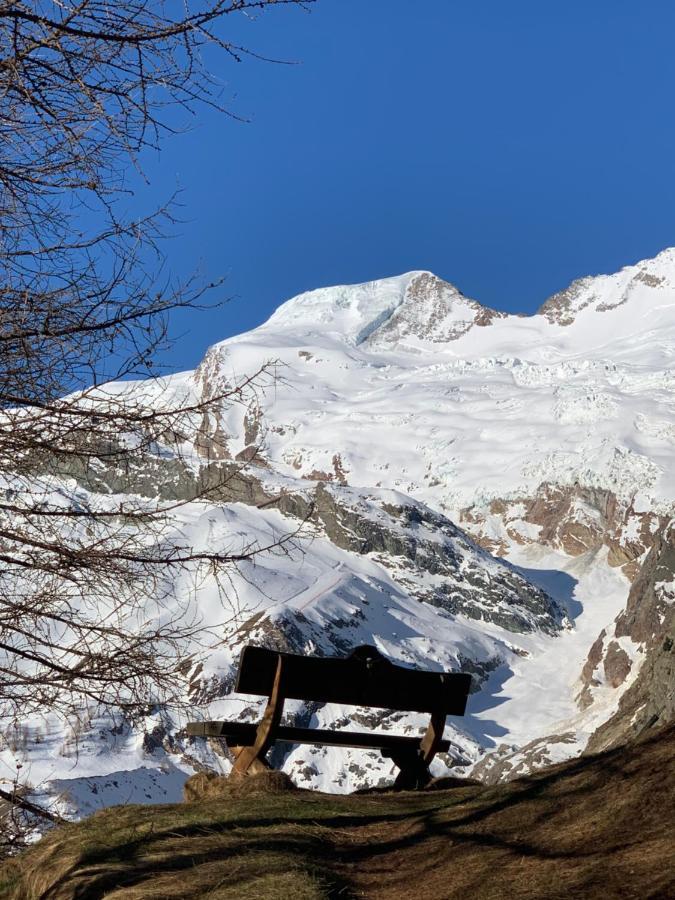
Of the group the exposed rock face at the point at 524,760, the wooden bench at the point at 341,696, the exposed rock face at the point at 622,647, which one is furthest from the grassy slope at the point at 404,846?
the exposed rock face at the point at 524,760

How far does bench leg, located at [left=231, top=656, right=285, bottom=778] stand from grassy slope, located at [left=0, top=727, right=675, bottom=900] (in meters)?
0.80

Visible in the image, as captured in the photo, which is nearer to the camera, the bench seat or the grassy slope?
the grassy slope

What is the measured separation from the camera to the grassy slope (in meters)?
4.79

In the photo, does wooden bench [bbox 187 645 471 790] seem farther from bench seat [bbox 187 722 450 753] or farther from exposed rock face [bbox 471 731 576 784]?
exposed rock face [bbox 471 731 576 784]

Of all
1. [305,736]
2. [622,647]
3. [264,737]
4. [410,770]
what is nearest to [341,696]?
[305,736]

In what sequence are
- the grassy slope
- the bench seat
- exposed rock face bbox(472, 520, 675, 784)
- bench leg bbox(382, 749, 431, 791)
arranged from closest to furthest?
the grassy slope < the bench seat < bench leg bbox(382, 749, 431, 791) < exposed rock face bbox(472, 520, 675, 784)

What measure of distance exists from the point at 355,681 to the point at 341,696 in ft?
0.53

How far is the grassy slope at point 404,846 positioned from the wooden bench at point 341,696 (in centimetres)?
98

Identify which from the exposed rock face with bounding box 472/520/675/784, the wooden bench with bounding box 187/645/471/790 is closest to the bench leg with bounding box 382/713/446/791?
the wooden bench with bounding box 187/645/471/790

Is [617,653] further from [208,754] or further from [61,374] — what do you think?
[61,374]

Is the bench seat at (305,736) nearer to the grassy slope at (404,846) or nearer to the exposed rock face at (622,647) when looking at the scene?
the grassy slope at (404,846)

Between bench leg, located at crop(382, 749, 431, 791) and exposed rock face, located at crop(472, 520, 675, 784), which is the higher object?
bench leg, located at crop(382, 749, 431, 791)

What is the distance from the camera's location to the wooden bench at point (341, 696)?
7.97 m

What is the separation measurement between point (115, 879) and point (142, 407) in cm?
241
